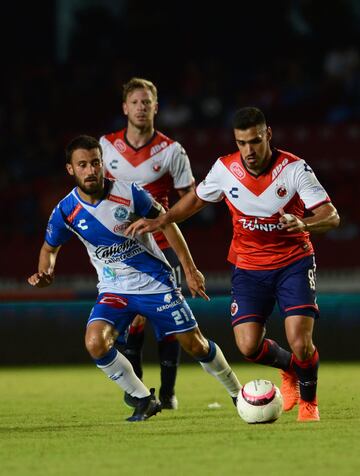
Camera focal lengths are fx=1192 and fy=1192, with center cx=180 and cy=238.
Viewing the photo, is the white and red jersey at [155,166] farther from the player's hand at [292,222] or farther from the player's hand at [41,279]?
the player's hand at [292,222]

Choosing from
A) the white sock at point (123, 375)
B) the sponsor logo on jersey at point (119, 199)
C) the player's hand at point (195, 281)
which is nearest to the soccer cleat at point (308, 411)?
the player's hand at point (195, 281)

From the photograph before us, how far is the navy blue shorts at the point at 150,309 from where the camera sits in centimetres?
738

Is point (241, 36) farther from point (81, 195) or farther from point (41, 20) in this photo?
point (81, 195)

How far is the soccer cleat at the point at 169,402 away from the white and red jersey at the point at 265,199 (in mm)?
1302

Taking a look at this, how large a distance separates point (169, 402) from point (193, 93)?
9.90m

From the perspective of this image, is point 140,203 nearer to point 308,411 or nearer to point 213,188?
point 213,188

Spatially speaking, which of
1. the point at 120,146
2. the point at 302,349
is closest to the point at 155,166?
the point at 120,146

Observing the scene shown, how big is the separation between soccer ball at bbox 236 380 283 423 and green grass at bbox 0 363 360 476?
2.8 inches

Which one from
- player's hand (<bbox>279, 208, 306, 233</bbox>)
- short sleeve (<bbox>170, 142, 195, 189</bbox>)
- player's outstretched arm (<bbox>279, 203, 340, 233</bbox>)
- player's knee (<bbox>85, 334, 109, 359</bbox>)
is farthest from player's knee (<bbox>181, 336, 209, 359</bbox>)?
short sleeve (<bbox>170, 142, 195, 189</bbox>)

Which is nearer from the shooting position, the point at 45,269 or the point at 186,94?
the point at 45,269

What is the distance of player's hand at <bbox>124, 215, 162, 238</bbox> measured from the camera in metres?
7.27

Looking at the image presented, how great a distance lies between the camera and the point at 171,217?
741 centimetres

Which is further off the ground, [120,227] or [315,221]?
[315,221]

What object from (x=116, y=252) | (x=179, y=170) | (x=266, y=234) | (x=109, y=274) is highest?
(x=179, y=170)
